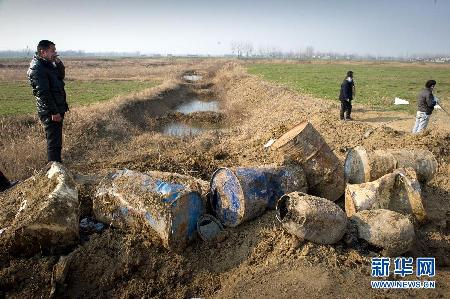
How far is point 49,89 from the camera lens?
20.6ft

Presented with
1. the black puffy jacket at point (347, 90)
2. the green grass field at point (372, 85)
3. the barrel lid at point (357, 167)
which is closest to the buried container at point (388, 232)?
the barrel lid at point (357, 167)

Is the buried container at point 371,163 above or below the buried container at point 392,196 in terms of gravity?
above

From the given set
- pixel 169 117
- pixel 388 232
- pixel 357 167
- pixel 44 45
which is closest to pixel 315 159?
pixel 357 167

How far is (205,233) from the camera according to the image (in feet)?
15.1

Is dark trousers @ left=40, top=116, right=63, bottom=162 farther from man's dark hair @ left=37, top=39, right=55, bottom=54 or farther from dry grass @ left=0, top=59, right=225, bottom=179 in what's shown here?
dry grass @ left=0, top=59, right=225, bottom=179

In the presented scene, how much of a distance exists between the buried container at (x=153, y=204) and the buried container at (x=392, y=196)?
256 centimetres

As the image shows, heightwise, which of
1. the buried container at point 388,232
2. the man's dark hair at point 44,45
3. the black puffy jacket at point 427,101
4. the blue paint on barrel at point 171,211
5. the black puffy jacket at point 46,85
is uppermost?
the man's dark hair at point 44,45

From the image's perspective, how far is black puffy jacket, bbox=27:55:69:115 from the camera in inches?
241

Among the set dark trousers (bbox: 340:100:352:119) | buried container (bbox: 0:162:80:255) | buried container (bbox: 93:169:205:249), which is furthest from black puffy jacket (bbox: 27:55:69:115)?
dark trousers (bbox: 340:100:352:119)

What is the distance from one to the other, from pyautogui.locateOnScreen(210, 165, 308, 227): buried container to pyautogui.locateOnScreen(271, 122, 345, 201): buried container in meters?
0.26

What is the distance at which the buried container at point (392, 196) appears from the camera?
201 inches

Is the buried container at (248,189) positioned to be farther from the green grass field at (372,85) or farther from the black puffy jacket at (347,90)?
the green grass field at (372,85)

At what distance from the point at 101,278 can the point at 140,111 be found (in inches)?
569

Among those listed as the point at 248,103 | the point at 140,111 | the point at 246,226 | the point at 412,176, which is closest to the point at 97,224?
the point at 246,226
